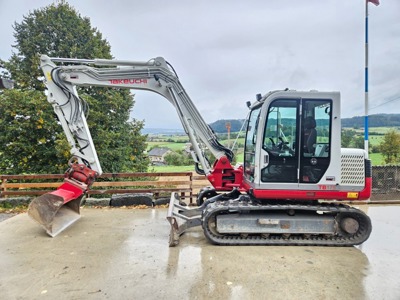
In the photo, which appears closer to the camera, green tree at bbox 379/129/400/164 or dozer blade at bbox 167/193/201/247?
dozer blade at bbox 167/193/201/247

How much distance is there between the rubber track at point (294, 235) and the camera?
14.7 feet

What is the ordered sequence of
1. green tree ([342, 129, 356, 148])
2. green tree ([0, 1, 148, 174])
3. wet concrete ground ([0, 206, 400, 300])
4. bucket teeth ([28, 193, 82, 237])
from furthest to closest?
green tree ([0, 1, 148, 174]) → green tree ([342, 129, 356, 148]) → bucket teeth ([28, 193, 82, 237]) → wet concrete ground ([0, 206, 400, 300])

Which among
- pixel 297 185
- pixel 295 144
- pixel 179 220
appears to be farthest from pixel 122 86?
pixel 297 185

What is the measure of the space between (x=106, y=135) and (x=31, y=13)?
5820 millimetres

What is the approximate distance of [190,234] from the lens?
16.7 ft

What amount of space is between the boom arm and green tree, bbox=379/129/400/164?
391 inches

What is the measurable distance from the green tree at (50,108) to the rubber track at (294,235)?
6354 mm

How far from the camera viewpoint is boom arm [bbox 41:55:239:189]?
5273 mm

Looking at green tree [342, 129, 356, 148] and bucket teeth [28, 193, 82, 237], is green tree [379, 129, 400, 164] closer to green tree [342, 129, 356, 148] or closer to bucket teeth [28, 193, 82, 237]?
green tree [342, 129, 356, 148]

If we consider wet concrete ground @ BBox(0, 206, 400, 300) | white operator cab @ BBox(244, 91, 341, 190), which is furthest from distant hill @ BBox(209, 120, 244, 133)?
wet concrete ground @ BBox(0, 206, 400, 300)

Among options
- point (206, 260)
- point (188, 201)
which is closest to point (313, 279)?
point (206, 260)

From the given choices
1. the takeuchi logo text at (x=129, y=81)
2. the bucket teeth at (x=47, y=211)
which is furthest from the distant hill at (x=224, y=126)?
the bucket teeth at (x=47, y=211)

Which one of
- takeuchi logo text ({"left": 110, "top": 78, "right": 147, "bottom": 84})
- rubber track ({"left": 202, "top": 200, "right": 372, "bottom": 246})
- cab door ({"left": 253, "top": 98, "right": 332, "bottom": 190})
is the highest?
takeuchi logo text ({"left": 110, "top": 78, "right": 147, "bottom": 84})

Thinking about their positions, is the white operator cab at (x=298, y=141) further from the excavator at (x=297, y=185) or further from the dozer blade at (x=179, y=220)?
the dozer blade at (x=179, y=220)
